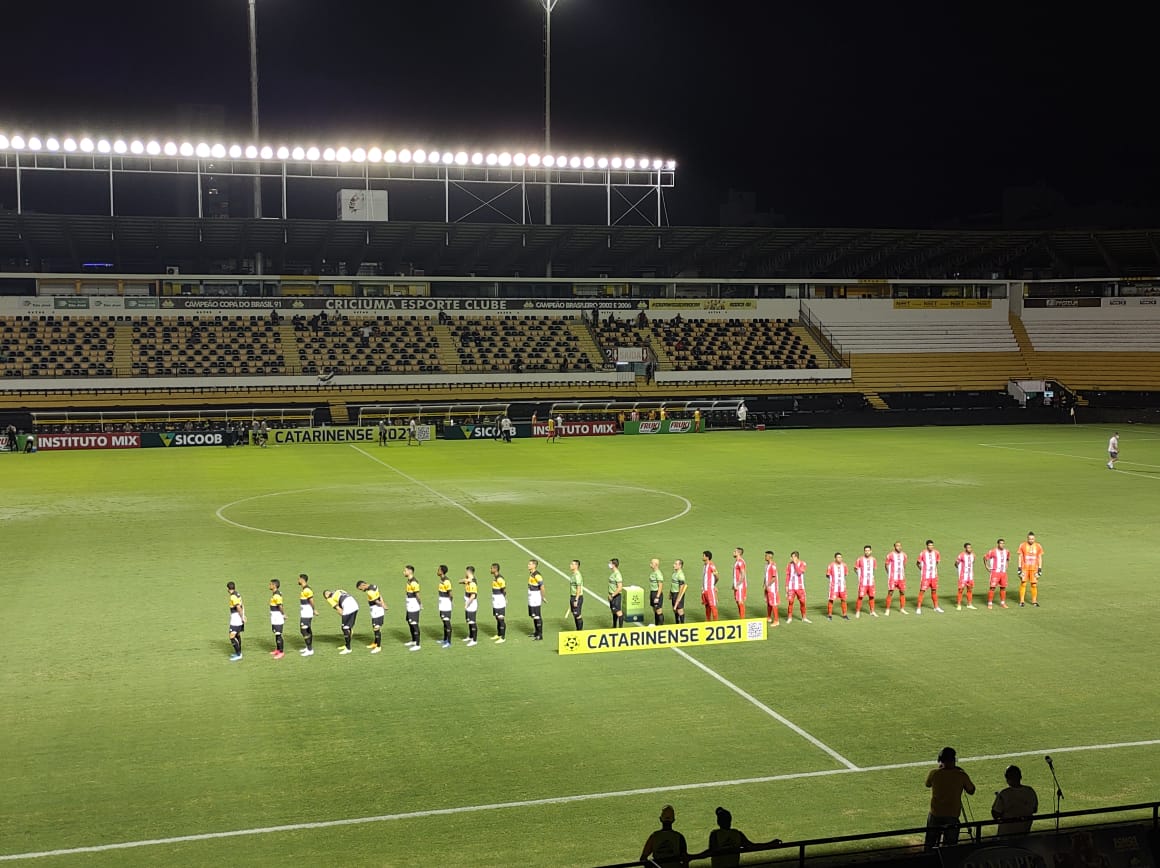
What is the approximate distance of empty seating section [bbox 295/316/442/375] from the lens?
60.1 metres

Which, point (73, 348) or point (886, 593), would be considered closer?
point (886, 593)

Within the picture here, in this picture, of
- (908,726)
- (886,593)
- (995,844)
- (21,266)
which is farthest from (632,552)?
(21,266)

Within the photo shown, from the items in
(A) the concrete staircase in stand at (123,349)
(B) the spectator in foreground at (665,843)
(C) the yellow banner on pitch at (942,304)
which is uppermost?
(C) the yellow banner on pitch at (942,304)

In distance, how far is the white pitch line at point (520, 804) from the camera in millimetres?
10070

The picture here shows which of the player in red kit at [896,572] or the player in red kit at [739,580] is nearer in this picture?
the player in red kit at [739,580]

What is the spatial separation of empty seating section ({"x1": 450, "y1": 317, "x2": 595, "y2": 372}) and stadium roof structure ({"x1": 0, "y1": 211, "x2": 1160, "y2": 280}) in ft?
14.0

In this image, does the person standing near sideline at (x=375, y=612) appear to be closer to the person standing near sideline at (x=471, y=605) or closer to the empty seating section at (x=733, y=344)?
the person standing near sideline at (x=471, y=605)

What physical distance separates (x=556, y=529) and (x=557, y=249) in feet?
134

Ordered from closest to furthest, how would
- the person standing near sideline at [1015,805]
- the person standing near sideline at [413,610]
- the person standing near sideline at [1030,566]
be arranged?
the person standing near sideline at [1015,805], the person standing near sideline at [413,610], the person standing near sideline at [1030,566]

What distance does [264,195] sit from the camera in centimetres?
7694

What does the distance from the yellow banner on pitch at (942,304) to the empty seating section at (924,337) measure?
1405mm

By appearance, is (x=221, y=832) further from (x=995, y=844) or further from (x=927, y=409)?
(x=927, y=409)

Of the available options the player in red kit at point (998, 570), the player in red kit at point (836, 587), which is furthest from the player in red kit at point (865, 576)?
the player in red kit at point (998, 570)

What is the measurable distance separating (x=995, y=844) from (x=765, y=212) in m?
82.2
